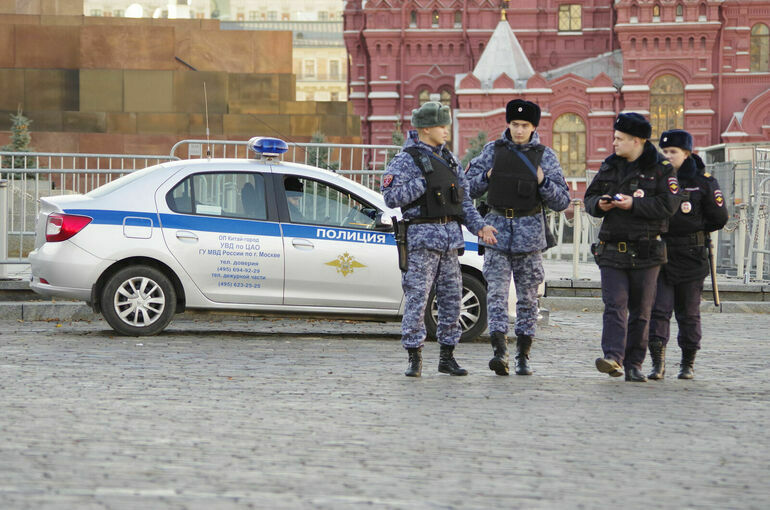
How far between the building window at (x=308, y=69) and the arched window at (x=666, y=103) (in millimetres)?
68662

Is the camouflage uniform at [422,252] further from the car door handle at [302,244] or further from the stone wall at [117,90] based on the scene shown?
the stone wall at [117,90]

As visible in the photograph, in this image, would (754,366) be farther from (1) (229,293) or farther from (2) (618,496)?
(2) (618,496)

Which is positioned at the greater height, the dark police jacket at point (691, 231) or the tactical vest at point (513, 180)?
the tactical vest at point (513, 180)

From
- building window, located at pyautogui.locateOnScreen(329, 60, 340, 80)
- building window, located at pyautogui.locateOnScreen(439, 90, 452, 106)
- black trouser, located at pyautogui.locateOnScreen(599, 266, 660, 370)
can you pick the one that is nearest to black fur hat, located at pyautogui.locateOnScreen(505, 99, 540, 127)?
black trouser, located at pyautogui.locateOnScreen(599, 266, 660, 370)

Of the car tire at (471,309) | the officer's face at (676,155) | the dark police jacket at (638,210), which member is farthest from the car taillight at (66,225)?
the officer's face at (676,155)

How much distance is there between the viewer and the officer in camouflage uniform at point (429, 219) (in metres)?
8.83

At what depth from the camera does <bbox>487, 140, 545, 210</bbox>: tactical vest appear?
29.2ft

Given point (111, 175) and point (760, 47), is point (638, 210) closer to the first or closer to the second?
point (111, 175)

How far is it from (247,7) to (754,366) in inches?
5249

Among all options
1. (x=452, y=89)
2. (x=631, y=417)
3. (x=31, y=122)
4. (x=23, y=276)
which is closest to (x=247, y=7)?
(x=452, y=89)

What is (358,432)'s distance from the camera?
6.70m

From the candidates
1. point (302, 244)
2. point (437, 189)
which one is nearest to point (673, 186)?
point (437, 189)

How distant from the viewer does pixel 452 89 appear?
2547 inches

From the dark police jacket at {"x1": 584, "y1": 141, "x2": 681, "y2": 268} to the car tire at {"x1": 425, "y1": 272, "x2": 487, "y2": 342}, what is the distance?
296 cm
